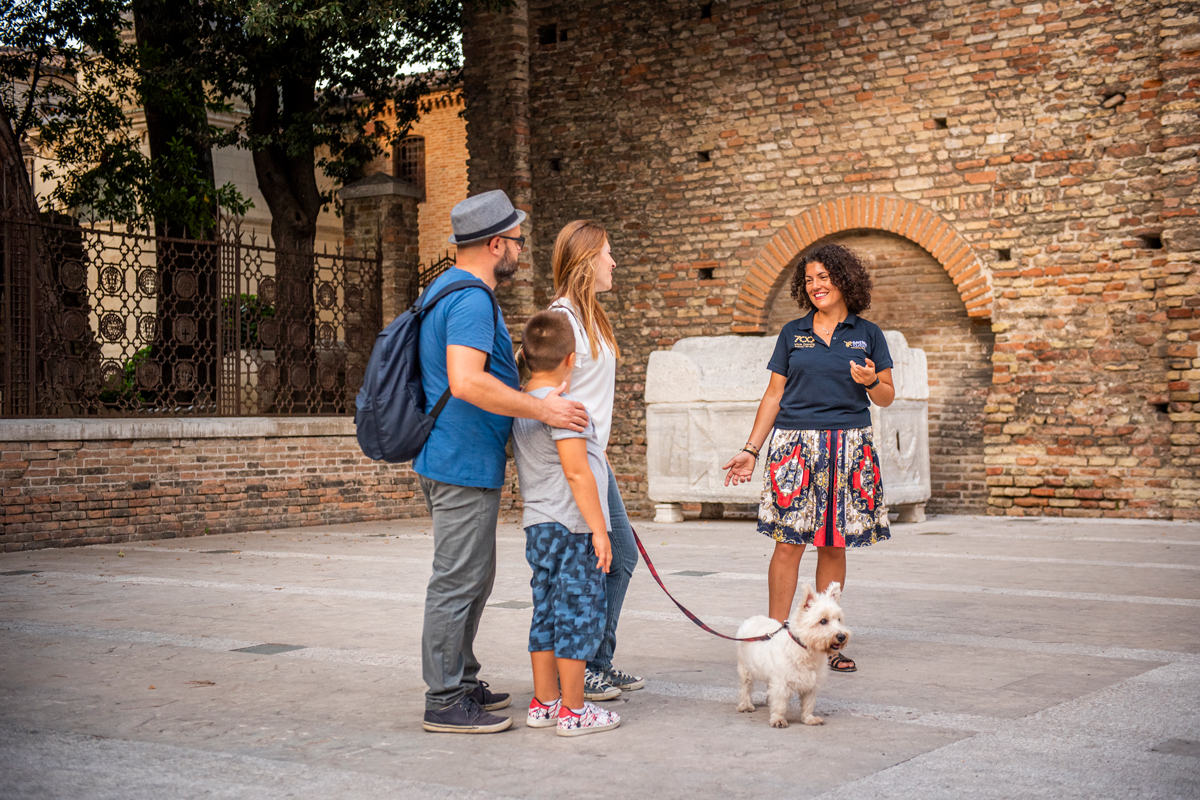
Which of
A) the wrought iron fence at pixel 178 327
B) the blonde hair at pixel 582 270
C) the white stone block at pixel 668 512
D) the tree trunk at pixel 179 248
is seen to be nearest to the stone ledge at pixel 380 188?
the wrought iron fence at pixel 178 327

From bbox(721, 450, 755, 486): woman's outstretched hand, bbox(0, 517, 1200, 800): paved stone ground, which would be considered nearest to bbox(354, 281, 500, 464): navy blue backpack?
bbox(0, 517, 1200, 800): paved stone ground

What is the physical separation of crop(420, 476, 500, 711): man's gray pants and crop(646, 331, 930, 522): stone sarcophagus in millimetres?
7424

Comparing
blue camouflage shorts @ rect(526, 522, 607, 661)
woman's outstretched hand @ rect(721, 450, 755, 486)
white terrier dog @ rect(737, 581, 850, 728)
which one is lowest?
white terrier dog @ rect(737, 581, 850, 728)

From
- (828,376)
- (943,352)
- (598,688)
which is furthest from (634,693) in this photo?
(943,352)

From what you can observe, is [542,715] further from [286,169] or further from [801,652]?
[286,169]

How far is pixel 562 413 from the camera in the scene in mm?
3617

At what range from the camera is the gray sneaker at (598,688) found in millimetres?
4176

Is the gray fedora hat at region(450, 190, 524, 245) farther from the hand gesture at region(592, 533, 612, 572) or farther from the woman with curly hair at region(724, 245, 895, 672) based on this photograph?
the woman with curly hair at region(724, 245, 895, 672)

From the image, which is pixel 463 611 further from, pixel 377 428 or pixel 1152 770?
pixel 1152 770

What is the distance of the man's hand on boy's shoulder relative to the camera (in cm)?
362

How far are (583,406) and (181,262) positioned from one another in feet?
28.4

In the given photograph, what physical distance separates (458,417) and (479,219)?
0.66 m

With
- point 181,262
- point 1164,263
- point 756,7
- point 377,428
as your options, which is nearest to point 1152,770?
point 377,428

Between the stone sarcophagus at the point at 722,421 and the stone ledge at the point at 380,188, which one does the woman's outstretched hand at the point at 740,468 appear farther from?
the stone ledge at the point at 380,188
